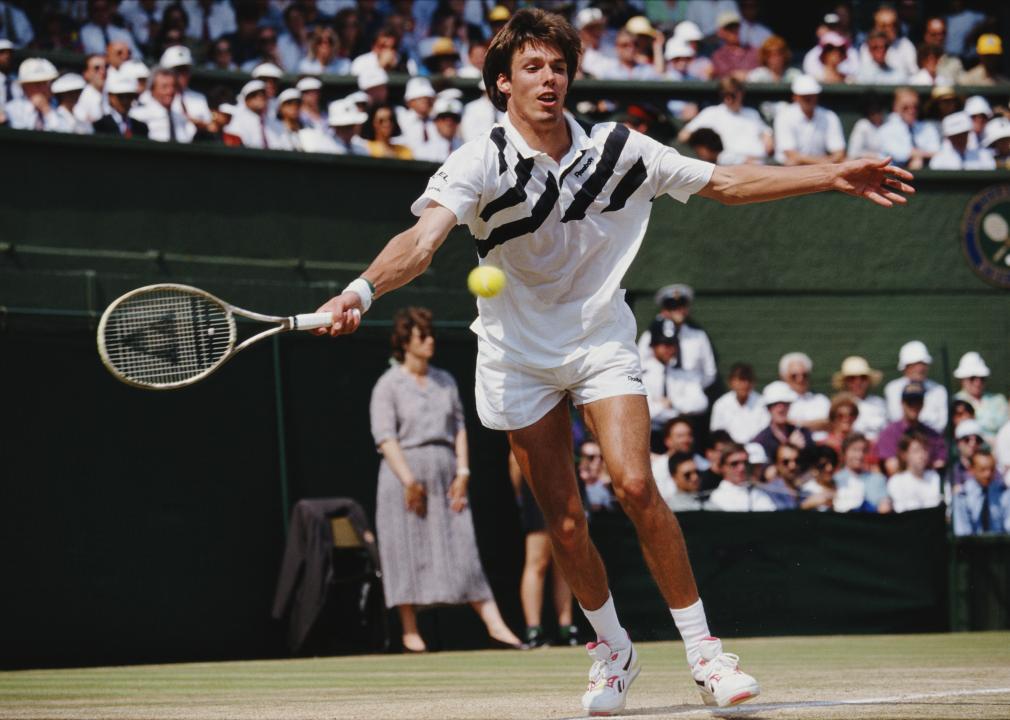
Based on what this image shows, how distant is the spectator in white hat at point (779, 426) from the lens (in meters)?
12.5

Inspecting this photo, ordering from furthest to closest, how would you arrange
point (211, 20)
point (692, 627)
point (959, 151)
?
point (959, 151) < point (211, 20) < point (692, 627)

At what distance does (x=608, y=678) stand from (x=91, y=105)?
8.16 meters

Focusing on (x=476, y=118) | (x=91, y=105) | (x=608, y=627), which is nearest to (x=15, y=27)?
(x=91, y=105)

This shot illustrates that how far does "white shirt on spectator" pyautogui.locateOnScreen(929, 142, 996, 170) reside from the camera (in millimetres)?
15453

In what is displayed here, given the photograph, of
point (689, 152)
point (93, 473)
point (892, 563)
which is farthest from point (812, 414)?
point (93, 473)

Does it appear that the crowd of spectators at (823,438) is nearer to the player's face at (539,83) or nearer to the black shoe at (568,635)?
the black shoe at (568,635)

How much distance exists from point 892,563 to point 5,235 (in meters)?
6.72

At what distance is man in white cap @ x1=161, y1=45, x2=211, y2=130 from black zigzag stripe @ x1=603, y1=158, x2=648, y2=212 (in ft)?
24.3

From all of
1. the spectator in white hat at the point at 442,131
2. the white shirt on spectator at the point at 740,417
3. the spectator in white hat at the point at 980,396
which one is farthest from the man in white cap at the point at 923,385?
the spectator in white hat at the point at 442,131

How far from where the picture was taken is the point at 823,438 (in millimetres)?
12945

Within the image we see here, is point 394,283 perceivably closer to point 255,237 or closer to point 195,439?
point 195,439

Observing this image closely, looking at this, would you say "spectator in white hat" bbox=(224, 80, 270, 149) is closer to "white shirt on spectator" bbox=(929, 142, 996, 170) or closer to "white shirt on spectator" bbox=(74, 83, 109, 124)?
"white shirt on spectator" bbox=(74, 83, 109, 124)

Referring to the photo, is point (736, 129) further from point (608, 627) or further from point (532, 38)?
point (608, 627)

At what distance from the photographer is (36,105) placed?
12125mm
